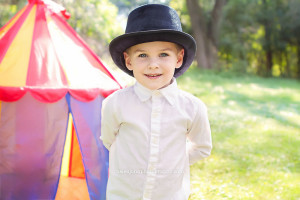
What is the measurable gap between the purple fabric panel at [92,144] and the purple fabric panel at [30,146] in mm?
176

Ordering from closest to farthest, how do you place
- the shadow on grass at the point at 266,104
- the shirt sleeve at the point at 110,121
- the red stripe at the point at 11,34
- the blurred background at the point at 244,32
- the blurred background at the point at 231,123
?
A: the shirt sleeve at the point at 110,121
the red stripe at the point at 11,34
the blurred background at the point at 231,123
the shadow on grass at the point at 266,104
the blurred background at the point at 244,32

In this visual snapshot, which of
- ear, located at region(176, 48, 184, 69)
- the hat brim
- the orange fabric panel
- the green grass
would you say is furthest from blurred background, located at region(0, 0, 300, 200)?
the hat brim

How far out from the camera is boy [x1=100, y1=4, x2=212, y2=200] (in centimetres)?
179

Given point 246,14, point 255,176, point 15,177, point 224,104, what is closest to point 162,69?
point 15,177

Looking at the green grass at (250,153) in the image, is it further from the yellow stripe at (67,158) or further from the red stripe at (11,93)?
the red stripe at (11,93)

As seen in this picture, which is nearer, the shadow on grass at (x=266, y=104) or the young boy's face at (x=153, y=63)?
the young boy's face at (x=153, y=63)

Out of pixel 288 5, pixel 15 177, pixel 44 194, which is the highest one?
pixel 288 5

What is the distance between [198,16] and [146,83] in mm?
15019

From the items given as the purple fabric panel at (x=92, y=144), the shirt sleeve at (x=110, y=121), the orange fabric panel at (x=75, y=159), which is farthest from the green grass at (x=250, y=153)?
the shirt sleeve at (x=110, y=121)

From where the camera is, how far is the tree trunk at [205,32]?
15969 mm

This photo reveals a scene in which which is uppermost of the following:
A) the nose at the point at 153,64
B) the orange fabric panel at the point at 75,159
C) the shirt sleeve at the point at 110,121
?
the nose at the point at 153,64

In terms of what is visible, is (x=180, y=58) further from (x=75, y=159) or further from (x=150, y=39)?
(x=75, y=159)

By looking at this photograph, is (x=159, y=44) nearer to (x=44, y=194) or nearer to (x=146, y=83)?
(x=146, y=83)

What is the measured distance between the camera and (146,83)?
1808mm
